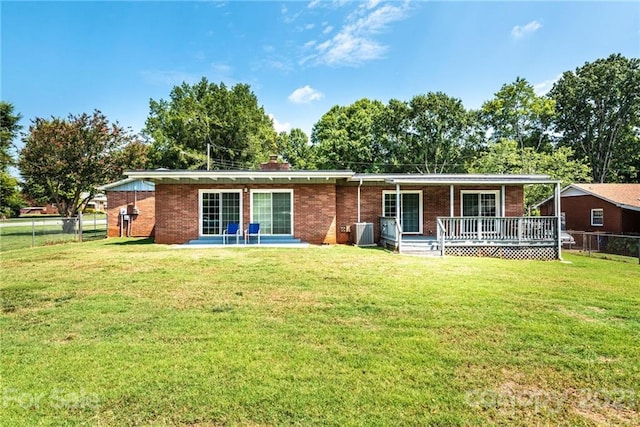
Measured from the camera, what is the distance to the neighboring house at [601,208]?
2006cm

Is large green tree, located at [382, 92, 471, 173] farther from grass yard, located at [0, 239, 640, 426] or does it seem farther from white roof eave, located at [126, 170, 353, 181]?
grass yard, located at [0, 239, 640, 426]

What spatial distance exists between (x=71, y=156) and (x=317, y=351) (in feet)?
82.6

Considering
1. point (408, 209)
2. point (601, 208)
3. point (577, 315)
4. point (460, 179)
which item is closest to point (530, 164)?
point (601, 208)

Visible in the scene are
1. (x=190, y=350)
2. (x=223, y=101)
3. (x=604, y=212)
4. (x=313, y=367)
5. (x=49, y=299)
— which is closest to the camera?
(x=313, y=367)

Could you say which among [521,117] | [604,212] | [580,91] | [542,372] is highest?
[580,91]

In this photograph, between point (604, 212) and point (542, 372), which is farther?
point (604, 212)

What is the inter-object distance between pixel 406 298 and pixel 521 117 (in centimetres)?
3777

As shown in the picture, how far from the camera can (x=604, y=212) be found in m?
21.2

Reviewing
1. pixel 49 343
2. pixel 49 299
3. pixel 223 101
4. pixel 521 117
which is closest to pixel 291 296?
pixel 49 343

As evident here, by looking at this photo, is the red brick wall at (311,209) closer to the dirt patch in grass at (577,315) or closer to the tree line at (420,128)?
the dirt patch in grass at (577,315)

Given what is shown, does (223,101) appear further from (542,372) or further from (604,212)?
(542,372)

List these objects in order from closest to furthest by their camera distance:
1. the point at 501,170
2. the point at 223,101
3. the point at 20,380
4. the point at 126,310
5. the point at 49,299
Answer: the point at 20,380 < the point at 126,310 < the point at 49,299 < the point at 501,170 < the point at 223,101

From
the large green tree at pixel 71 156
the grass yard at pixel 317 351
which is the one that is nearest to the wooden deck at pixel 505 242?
the grass yard at pixel 317 351

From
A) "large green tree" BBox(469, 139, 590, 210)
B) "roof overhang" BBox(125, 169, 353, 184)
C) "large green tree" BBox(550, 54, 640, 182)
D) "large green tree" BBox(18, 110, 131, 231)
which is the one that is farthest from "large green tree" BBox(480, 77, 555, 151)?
"large green tree" BBox(18, 110, 131, 231)
